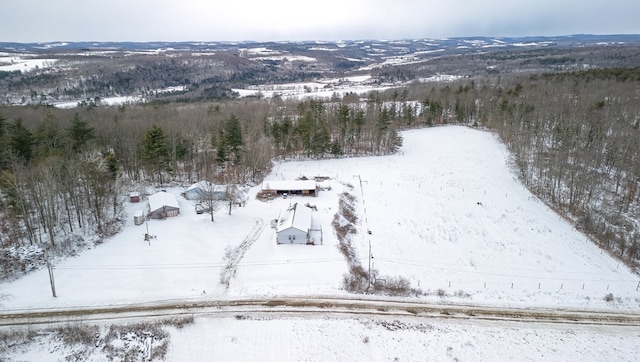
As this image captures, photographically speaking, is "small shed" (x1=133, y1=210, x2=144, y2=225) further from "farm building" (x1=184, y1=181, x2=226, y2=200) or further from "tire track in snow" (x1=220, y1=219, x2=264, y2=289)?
"tire track in snow" (x1=220, y1=219, x2=264, y2=289)

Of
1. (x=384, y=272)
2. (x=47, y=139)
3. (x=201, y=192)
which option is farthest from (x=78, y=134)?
(x=384, y=272)

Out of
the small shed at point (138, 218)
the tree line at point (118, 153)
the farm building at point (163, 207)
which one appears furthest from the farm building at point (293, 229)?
the tree line at point (118, 153)

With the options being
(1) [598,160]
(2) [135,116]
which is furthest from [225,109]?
(1) [598,160]

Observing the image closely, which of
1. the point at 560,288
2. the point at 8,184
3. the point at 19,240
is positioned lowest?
the point at 560,288

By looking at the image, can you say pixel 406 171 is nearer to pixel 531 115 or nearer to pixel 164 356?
pixel 531 115

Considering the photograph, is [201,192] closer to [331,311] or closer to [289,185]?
[289,185]

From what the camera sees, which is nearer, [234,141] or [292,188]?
[292,188]

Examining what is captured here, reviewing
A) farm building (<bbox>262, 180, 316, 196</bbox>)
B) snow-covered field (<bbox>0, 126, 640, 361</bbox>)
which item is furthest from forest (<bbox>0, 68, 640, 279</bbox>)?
farm building (<bbox>262, 180, 316, 196</bbox>)
